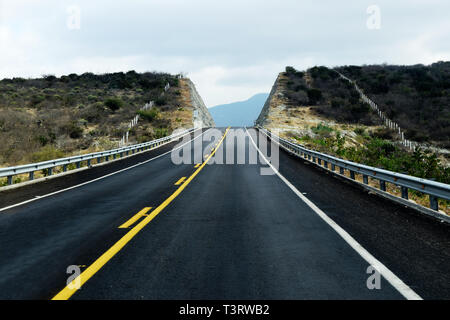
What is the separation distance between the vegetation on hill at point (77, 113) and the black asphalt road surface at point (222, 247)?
15.1 m

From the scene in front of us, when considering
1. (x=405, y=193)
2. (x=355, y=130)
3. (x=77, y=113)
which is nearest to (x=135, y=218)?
(x=405, y=193)

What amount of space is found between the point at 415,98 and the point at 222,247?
54.7 metres

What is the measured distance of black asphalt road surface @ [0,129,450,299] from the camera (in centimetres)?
366

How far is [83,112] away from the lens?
46.6 m

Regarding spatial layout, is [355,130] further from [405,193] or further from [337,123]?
[405,193]

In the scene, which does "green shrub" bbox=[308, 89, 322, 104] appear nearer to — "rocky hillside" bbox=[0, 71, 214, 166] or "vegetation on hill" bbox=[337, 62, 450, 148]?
"vegetation on hill" bbox=[337, 62, 450, 148]

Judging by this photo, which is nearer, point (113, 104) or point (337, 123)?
point (337, 123)

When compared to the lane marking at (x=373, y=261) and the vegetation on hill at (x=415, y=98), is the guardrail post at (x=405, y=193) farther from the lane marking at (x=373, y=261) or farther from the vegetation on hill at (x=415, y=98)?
the vegetation on hill at (x=415, y=98)

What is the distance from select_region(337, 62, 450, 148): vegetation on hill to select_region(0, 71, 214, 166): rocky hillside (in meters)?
29.4

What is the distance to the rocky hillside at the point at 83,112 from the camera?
1029 inches

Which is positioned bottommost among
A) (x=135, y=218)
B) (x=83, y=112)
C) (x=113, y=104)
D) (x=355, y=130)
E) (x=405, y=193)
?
(x=135, y=218)

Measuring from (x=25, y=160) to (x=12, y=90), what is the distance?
5156 cm

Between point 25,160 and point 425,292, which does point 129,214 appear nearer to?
point 425,292

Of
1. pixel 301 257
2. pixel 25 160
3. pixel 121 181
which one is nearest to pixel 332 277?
pixel 301 257
